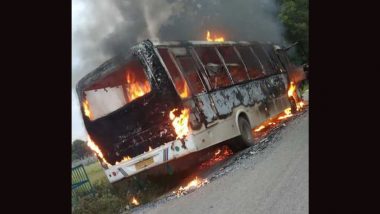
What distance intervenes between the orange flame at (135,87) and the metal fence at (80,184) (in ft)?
10.0

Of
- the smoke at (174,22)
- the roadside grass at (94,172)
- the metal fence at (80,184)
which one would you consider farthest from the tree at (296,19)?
the metal fence at (80,184)

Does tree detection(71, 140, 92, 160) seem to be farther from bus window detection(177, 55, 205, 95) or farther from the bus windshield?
bus window detection(177, 55, 205, 95)

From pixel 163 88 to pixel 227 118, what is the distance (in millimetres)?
1719

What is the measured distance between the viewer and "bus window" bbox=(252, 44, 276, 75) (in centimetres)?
1080

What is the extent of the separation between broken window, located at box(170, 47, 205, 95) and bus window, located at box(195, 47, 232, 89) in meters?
0.39

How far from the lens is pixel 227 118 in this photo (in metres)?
8.37

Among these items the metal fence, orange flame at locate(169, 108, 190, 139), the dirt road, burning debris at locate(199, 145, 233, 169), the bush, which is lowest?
the dirt road

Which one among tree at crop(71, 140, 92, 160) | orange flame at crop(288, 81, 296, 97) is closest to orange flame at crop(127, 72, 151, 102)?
tree at crop(71, 140, 92, 160)

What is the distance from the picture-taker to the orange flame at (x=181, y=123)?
720cm

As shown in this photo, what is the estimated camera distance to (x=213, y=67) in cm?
879

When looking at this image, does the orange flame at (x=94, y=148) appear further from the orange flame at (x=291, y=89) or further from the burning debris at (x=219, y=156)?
the orange flame at (x=291, y=89)

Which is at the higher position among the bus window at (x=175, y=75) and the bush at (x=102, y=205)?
the bus window at (x=175, y=75)

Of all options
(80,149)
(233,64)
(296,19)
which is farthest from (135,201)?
(296,19)

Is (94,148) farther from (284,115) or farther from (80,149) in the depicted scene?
(284,115)
